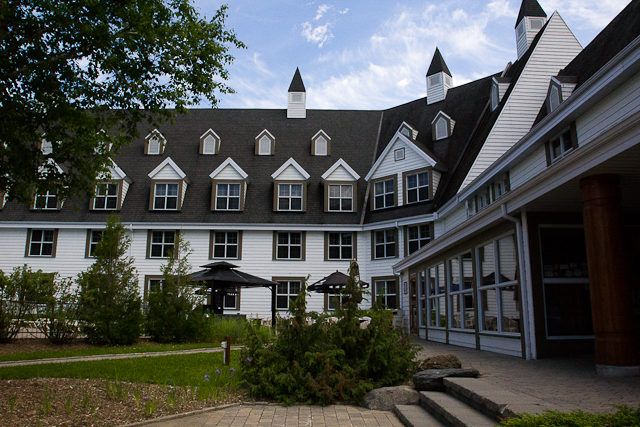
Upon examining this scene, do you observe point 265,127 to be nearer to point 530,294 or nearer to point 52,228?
point 52,228

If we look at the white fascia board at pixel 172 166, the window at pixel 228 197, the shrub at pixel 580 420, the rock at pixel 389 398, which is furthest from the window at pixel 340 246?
the shrub at pixel 580 420

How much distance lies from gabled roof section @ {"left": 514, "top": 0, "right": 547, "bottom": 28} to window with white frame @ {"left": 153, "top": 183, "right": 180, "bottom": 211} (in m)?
19.9

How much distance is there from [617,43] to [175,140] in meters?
24.0

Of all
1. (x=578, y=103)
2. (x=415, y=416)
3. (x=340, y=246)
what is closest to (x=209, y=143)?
(x=340, y=246)

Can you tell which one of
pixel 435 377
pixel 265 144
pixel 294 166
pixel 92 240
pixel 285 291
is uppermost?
pixel 265 144

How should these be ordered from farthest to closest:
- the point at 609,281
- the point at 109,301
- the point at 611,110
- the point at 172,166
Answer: the point at 172,166, the point at 109,301, the point at 611,110, the point at 609,281

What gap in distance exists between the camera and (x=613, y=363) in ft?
23.2

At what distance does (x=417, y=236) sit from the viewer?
2572 centimetres

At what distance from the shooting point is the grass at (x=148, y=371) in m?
8.08

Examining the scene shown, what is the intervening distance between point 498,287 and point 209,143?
75.8 ft

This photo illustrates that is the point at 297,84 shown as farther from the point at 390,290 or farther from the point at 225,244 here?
the point at 390,290

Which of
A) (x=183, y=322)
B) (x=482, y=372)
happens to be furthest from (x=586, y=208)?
(x=183, y=322)

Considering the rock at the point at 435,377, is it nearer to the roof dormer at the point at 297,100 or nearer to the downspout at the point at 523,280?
the downspout at the point at 523,280

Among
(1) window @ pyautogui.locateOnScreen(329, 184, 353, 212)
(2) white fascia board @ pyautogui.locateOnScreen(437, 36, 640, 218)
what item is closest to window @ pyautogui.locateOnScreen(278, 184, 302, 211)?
(1) window @ pyautogui.locateOnScreen(329, 184, 353, 212)
